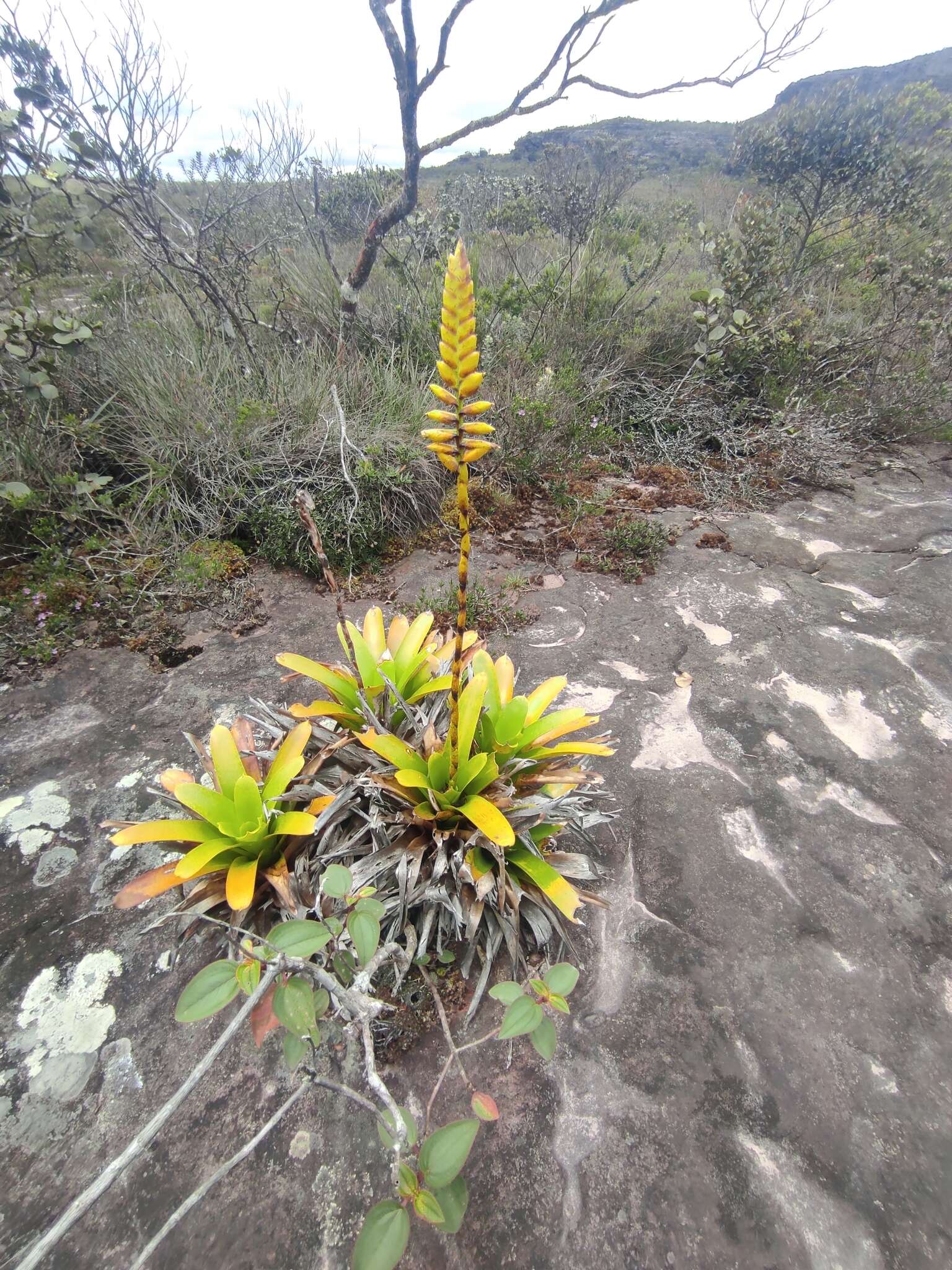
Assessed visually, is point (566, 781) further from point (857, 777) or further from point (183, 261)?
point (183, 261)

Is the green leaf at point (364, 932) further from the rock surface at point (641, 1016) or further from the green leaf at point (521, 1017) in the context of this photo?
the rock surface at point (641, 1016)

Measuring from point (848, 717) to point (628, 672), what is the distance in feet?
3.06

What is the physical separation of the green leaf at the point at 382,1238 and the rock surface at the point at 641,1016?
591 millimetres

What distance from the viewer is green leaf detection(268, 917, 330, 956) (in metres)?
0.93

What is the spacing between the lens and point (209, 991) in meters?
0.92

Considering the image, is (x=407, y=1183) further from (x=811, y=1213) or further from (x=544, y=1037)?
(x=811, y=1213)

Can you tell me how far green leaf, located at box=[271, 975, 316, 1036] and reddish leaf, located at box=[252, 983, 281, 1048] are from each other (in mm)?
319

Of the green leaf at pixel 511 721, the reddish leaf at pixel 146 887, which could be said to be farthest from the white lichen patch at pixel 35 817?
the green leaf at pixel 511 721

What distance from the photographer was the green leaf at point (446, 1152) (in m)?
0.76

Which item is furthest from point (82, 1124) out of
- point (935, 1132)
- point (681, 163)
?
point (681, 163)

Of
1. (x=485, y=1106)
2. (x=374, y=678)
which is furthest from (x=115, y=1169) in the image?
(x=374, y=678)

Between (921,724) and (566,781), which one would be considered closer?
(566,781)

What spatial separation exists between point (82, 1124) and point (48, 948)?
1.62ft

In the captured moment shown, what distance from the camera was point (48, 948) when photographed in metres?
1.59
